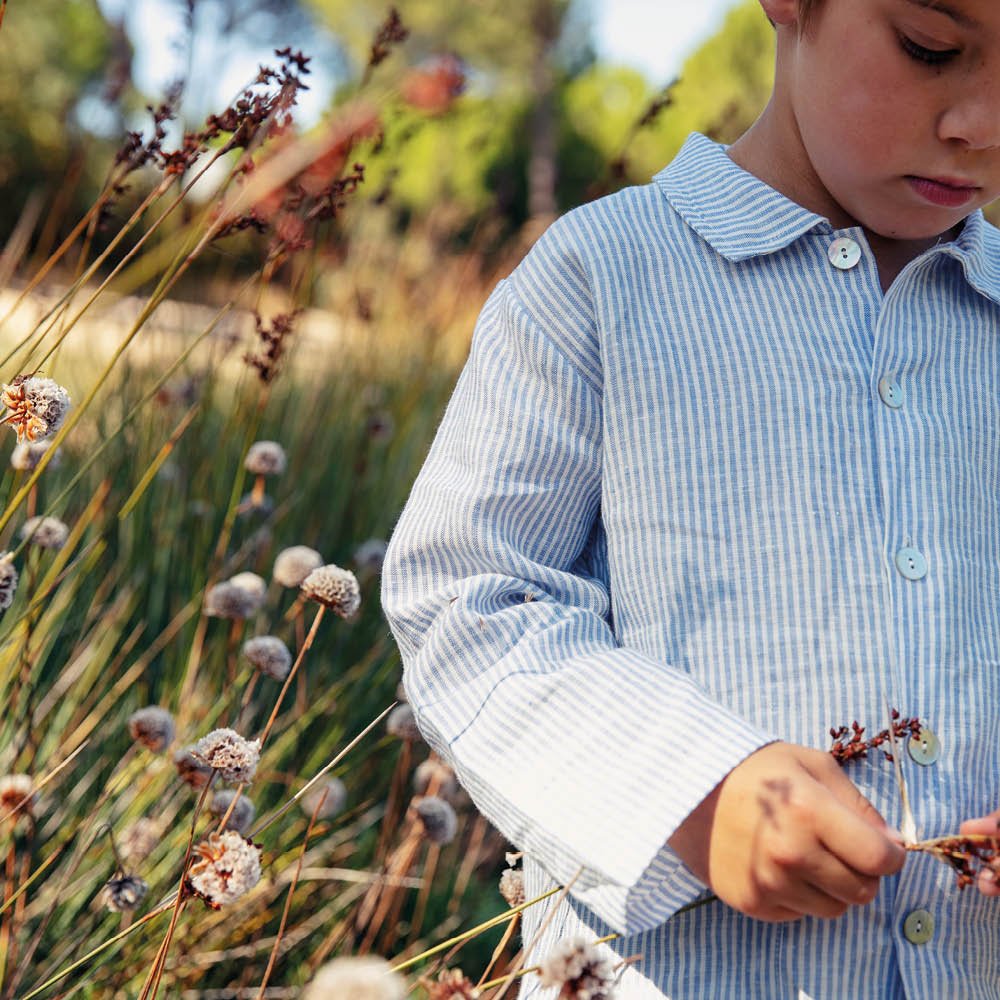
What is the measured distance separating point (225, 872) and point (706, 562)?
0.49 m

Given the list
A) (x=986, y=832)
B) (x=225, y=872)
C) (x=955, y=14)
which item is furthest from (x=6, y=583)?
(x=955, y=14)

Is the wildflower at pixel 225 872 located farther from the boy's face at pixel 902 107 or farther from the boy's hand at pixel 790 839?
the boy's face at pixel 902 107

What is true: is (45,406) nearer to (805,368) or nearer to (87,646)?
(805,368)

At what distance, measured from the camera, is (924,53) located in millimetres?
1015

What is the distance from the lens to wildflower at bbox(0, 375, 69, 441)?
3.10 ft

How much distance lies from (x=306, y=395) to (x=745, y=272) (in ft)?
7.19

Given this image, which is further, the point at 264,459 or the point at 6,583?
the point at 264,459

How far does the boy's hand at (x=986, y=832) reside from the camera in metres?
0.84

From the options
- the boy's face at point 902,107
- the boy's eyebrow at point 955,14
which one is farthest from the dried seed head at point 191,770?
the boy's eyebrow at point 955,14

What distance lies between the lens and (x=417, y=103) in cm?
232

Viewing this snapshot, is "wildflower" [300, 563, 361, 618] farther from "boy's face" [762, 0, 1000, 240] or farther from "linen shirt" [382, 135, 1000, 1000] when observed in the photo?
"boy's face" [762, 0, 1000, 240]

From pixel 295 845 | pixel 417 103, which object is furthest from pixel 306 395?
pixel 295 845

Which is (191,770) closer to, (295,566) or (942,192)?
(295,566)

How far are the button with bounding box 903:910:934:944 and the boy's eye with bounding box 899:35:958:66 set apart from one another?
28.2 inches
